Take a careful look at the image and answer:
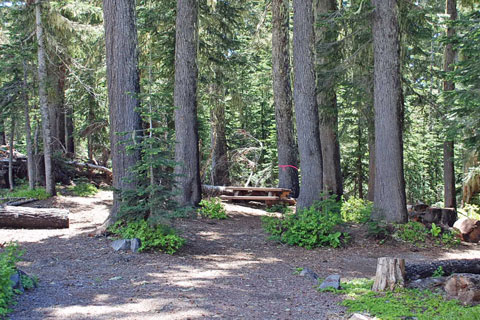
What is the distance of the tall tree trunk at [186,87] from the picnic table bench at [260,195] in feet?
9.54

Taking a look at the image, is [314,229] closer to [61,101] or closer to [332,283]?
[332,283]

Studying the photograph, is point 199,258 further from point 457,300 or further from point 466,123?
point 466,123

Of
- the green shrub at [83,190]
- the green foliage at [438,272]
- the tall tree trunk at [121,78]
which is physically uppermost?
the tall tree trunk at [121,78]

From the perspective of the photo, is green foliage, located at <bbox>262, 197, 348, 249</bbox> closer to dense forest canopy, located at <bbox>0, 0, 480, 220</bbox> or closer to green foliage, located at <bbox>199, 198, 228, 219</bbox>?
dense forest canopy, located at <bbox>0, 0, 480, 220</bbox>

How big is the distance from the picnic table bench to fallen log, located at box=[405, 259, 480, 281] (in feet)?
27.2

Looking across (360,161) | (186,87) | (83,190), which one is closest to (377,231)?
(186,87)

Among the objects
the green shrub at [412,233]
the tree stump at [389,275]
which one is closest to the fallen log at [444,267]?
the tree stump at [389,275]

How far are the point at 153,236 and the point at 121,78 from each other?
3487mm

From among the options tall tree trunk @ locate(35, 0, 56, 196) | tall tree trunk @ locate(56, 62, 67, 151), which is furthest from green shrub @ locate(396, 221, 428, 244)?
tall tree trunk @ locate(56, 62, 67, 151)

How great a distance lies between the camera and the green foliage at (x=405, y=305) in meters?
4.97

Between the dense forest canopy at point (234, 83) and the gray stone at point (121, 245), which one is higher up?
the dense forest canopy at point (234, 83)

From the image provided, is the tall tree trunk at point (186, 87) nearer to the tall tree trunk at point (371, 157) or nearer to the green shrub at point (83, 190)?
the green shrub at point (83, 190)

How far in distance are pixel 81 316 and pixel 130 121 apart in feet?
16.9

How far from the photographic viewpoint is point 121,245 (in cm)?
833
